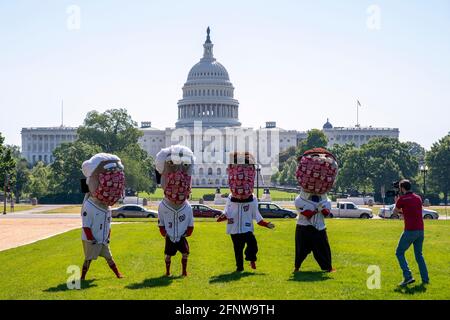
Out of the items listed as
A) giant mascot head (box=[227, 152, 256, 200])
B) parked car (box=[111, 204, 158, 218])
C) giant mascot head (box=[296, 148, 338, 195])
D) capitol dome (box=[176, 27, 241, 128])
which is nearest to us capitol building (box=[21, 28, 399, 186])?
capitol dome (box=[176, 27, 241, 128])

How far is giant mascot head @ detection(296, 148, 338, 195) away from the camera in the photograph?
647 inches

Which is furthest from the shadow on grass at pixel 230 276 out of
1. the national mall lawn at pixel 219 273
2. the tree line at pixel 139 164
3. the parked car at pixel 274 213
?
the tree line at pixel 139 164

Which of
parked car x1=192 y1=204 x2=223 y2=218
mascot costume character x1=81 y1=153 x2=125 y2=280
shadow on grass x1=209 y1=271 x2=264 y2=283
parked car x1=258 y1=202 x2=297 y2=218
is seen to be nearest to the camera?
shadow on grass x1=209 y1=271 x2=264 y2=283

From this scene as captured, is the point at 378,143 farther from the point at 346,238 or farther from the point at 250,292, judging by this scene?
the point at 250,292

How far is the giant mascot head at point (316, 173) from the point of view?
16.4 metres

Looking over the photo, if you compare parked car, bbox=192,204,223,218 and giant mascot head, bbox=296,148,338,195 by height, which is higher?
giant mascot head, bbox=296,148,338,195

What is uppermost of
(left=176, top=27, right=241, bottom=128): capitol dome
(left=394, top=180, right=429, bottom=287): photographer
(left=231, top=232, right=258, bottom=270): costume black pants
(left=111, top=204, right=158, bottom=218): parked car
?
(left=176, top=27, right=241, bottom=128): capitol dome

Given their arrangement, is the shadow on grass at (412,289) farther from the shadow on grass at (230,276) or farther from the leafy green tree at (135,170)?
the leafy green tree at (135,170)

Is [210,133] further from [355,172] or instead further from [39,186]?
[355,172]

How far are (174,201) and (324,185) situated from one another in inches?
128

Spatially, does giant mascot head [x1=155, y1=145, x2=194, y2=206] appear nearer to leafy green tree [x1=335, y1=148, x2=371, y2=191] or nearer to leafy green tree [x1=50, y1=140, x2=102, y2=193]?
leafy green tree [x1=50, y1=140, x2=102, y2=193]

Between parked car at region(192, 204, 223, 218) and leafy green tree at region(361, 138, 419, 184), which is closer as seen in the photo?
parked car at region(192, 204, 223, 218)

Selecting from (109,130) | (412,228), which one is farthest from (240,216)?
(109,130)
